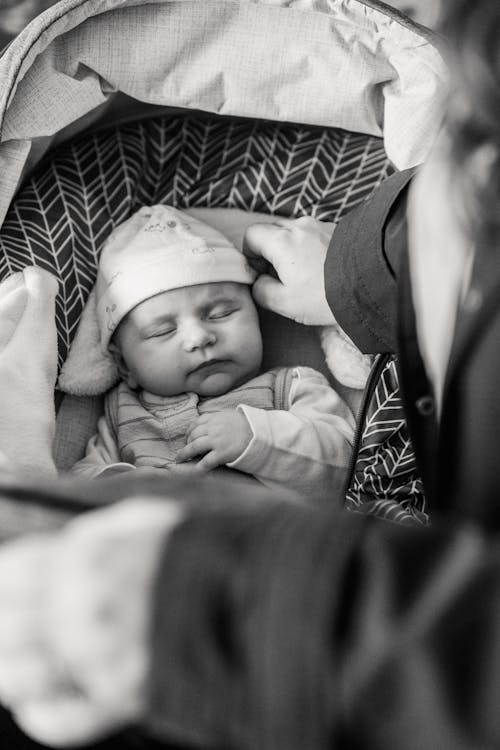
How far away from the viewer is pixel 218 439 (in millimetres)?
1054

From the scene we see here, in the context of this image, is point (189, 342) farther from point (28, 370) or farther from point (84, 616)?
point (84, 616)

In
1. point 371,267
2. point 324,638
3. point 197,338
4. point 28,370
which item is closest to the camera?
point 324,638

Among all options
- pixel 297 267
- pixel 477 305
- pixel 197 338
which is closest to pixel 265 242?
pixel 297 267

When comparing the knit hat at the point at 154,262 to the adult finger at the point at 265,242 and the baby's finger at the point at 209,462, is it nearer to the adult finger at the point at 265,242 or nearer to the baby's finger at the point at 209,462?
the adult finger at the point at 265,242

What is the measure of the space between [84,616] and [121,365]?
82 centimetres

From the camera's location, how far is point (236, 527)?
423 millimetres

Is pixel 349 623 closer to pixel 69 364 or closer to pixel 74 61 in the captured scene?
pixel 69 364

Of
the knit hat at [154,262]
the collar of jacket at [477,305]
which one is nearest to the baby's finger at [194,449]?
the knit hat at [154,262]

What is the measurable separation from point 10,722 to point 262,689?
0.39m

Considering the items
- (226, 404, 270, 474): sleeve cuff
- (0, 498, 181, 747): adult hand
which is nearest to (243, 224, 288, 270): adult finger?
(226, 404, 270, 474): sleeve cuff

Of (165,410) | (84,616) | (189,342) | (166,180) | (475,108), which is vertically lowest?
(165,410)

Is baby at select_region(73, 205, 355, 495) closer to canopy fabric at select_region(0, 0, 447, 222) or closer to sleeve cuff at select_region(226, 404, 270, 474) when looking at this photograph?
sleeve cuff at select_region(226, 404, 270, 474)

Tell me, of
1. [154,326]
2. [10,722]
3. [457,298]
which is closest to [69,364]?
[154,326]

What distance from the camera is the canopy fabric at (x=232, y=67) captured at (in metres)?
1.05
